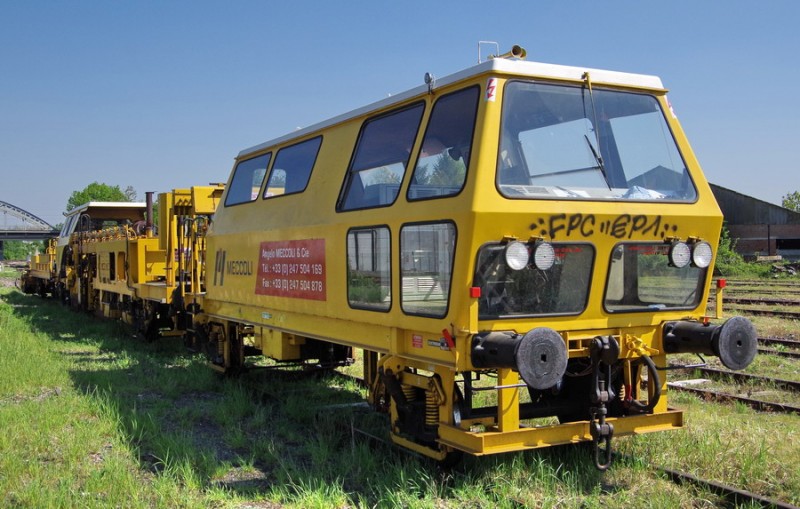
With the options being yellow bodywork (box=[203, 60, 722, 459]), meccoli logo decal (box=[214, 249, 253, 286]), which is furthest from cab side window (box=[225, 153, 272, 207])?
yellow bodywork (box=[203, 60, 722, 459])

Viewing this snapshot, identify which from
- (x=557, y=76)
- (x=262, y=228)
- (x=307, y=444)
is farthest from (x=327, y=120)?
(x=307, y=444)

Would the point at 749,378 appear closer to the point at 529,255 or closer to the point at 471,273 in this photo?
the point at 529,255

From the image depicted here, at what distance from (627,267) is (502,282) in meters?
1.11

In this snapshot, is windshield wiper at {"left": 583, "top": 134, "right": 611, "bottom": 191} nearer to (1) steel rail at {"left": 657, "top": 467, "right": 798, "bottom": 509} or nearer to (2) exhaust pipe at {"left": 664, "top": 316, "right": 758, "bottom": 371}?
(2) exhaust pipe at {"left": 664, "top": 316, "right": 758, "bottom": 371}

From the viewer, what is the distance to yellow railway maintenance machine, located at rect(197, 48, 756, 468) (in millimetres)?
4852

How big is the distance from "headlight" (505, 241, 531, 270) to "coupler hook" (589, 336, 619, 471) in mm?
830

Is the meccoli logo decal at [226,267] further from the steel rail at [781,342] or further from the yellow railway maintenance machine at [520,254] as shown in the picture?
the steel rail at [781,342]

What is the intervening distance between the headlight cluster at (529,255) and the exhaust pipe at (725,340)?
129 centimetres

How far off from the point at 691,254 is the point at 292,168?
12.5ft

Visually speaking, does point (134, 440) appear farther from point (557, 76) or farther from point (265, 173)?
point (557, 76)

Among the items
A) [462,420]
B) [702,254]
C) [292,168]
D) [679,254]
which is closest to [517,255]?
[462,420]

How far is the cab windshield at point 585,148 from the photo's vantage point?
5055 mm

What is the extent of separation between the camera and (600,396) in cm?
511

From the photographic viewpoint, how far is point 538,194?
498cm
